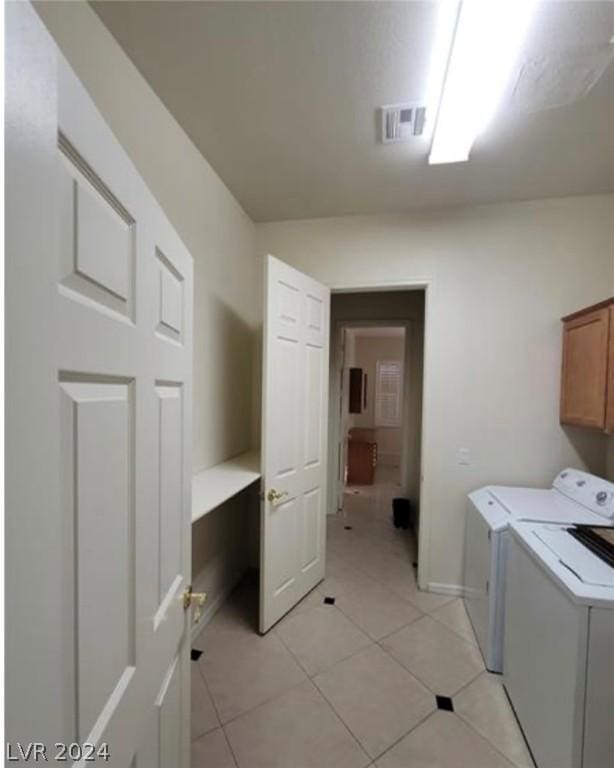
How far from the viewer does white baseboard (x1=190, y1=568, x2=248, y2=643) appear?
208 cm

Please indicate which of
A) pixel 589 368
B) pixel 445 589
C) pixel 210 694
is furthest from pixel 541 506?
pixel 210 694

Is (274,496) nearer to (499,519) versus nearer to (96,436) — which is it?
(499,519)

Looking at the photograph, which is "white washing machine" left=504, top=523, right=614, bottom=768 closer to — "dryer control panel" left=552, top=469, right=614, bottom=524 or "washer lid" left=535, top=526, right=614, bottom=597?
"washer lid" left=535, top=526, right=614, bottom=597

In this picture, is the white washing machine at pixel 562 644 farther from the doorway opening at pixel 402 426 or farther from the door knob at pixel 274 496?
the doorway opening at pixel 402 426

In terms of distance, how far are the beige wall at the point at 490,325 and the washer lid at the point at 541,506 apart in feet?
0.62

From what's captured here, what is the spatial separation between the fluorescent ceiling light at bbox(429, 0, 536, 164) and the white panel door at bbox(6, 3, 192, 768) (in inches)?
47.8

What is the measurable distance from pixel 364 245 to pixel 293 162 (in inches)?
32.9

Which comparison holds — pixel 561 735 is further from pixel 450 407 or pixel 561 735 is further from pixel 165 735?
pixel 450 407

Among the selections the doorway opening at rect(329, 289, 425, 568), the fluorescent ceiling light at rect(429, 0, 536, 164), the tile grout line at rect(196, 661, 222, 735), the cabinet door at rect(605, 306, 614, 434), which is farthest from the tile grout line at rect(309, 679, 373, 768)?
the fluorescent ceiling light at rect(429, 0, 536, 164)

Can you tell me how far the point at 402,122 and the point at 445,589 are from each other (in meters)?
2.93

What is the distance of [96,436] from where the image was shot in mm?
594

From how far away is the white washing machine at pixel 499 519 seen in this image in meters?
1.84

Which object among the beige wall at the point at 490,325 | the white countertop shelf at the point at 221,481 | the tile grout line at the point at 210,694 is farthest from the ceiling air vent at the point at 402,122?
the tile grout line at the point at 210,694

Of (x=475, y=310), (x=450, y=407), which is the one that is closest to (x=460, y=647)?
(x=450, y=407)
